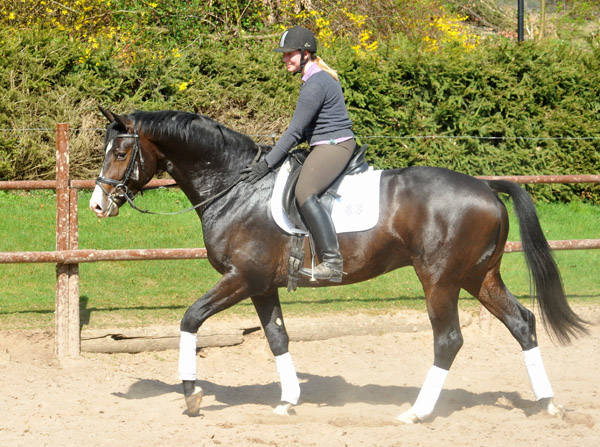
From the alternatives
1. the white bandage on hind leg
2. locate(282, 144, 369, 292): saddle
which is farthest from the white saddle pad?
the white bandage on hind leg

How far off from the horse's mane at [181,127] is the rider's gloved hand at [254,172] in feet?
0.79

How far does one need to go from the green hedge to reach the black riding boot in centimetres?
668

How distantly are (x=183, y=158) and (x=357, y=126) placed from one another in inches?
281

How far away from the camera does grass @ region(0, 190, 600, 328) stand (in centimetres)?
753

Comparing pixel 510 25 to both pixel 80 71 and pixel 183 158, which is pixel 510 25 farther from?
pixel 183 158

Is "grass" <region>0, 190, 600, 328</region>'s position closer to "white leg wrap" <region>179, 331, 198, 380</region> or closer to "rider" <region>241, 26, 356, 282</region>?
"white leg wrap" <region>179, 331, 198, 380</region>

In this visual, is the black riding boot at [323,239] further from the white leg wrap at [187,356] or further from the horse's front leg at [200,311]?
the white leg wrap at [187,356]

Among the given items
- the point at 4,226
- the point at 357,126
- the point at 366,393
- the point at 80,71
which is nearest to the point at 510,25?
the point at 357,126

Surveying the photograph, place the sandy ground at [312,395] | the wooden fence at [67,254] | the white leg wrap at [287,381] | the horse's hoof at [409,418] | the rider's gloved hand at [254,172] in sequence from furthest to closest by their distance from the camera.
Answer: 1. the wooden fence at [67,254]
2. the white leg wrap at [287,381]
3. the rider's gloved hand at [254,172]
4. the horse's hoof at [409,418]
5. the sandy ground at [312,395]

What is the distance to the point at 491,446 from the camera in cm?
474

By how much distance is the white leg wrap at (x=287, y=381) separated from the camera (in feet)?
18.2

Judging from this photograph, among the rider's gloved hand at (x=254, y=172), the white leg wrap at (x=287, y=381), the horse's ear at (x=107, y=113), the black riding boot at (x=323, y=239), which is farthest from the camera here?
the white leg wrap at (x=287, y=381)

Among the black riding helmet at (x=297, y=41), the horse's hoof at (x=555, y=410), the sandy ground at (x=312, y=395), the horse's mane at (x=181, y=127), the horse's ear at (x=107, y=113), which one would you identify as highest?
the black riding helmet at (x=297, y=41)

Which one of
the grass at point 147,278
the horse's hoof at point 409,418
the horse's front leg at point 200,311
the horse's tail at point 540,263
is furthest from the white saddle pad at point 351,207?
the grass at point 147,278
